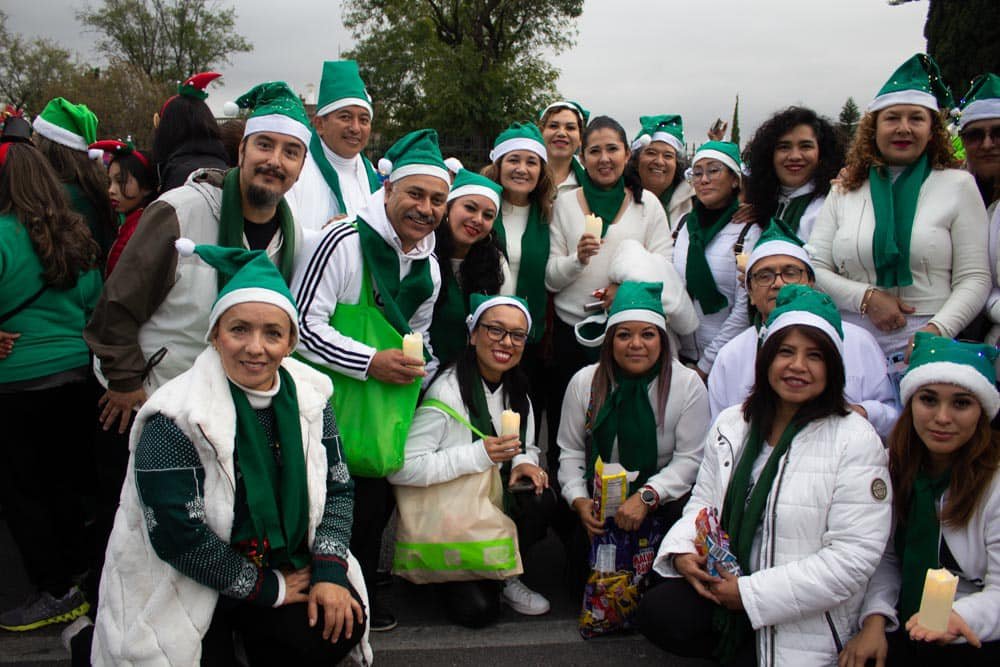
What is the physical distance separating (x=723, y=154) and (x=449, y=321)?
74.8 inches

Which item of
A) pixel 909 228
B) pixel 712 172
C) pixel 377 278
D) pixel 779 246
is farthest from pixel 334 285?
pixel 909 228

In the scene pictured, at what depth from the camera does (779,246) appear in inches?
143

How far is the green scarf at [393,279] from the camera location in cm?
350

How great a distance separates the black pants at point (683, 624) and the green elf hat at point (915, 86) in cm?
248

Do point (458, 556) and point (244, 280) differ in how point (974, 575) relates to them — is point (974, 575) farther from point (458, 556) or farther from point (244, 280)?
point (244, 280)

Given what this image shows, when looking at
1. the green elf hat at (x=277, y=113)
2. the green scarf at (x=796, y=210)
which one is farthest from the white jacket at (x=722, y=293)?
the green elf hat at (x=277, y=113)

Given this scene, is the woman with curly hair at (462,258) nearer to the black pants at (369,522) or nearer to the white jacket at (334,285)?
the white jacket at (334,285)

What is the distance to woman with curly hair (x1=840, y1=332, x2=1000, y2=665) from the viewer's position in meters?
2.69

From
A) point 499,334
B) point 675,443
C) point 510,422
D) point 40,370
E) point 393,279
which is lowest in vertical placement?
point 675,443

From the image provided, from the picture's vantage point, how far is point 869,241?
360 cm

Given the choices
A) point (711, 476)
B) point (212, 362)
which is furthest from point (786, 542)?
point (212, 362)

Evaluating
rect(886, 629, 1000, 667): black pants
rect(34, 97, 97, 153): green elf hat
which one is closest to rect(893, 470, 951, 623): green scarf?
rect(886, 629, 1000, 667): black pants

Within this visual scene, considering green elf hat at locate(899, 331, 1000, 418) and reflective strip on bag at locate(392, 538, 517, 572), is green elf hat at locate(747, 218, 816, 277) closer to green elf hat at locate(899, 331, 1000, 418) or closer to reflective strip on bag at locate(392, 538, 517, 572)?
green elf hat at locate(899, 331, 1000, 418)

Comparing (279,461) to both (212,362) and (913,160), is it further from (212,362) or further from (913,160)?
(913,160)
